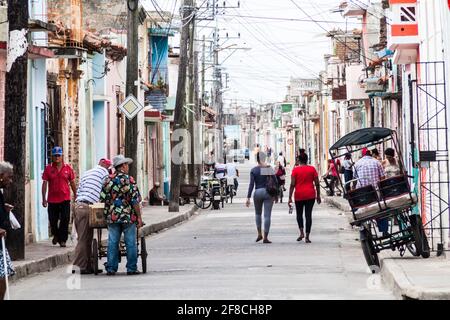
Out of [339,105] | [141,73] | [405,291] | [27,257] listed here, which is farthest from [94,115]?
[339,105]

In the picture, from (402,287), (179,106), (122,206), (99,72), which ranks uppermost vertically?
(99,72)

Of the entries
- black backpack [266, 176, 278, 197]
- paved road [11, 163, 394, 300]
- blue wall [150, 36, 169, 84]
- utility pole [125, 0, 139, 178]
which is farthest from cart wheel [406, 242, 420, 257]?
blue wall [150, 36, 169, 84]

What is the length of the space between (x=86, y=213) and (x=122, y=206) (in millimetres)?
1126

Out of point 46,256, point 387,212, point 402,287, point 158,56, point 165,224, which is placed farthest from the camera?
point 158,56

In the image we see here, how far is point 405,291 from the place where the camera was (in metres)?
15.3

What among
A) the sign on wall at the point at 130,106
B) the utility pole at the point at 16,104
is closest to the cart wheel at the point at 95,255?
the utility pole at the point at 16,104

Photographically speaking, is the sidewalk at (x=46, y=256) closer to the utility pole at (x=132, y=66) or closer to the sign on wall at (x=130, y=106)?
the utility pole at (x=132, y=66)

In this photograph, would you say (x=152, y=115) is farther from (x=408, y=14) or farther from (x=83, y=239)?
(x=83, y=239)

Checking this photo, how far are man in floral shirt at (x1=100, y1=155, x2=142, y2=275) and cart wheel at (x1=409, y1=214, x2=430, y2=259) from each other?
408 centimetres

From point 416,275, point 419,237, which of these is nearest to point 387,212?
point 419,237

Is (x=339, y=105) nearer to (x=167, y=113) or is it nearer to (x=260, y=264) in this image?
(x=167, y=113)

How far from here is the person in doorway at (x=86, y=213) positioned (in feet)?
67.8

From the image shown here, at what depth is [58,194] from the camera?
85.1 ft
